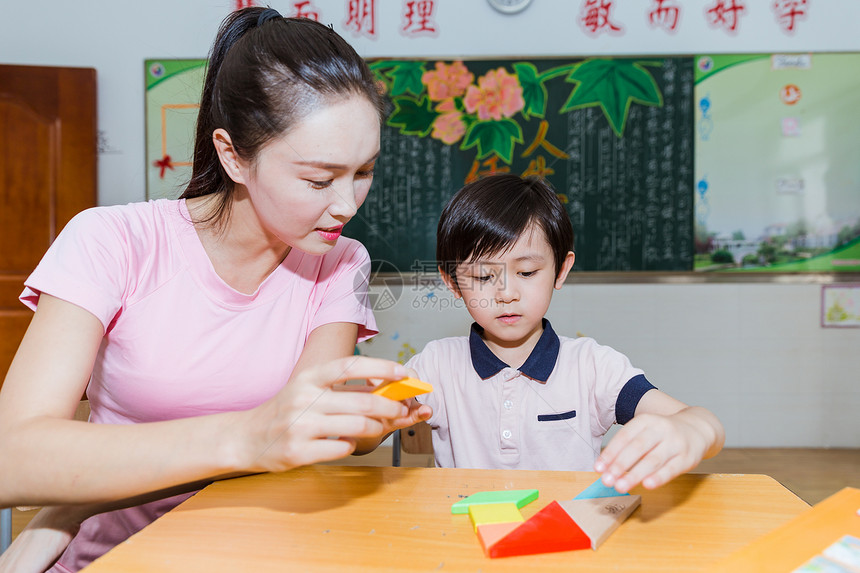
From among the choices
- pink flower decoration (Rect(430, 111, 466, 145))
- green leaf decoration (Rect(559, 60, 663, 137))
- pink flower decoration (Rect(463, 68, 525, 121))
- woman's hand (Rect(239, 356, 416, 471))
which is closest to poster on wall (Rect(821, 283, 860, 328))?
green leaf decoration (Rect(559, 60, 663, 137))

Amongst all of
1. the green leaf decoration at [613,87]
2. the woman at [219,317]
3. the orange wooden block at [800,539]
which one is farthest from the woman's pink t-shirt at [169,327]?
the green leaf decoration at [613,87]

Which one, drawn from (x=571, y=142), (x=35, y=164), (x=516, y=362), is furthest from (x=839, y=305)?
(x=35, y=164)

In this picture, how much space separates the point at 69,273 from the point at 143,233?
15 cm

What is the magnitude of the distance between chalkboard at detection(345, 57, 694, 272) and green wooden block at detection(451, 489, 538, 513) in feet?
7.56

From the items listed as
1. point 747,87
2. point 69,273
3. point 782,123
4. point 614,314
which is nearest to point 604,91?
point 747,87

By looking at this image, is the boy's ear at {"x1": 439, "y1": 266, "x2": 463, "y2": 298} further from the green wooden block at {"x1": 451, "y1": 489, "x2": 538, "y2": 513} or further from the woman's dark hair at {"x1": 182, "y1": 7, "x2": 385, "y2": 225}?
the green wooden block at {"x1": 451, "y1": 489, "x2": 538, "y2": 513}

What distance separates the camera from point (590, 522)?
23.3 inches

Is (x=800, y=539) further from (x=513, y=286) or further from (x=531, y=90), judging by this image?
(x=531, y=90)

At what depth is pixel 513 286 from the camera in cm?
107

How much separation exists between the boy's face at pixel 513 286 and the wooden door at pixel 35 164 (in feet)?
7.82

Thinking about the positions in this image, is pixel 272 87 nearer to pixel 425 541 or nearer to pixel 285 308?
pixel 285 308

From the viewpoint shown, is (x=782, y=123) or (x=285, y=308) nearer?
(x=285, y=308)

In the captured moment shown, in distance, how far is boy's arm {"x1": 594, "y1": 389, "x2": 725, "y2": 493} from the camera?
60cm

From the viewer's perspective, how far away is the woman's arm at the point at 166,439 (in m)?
0.55
